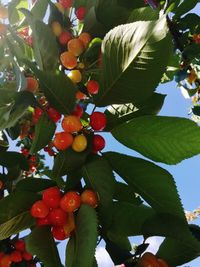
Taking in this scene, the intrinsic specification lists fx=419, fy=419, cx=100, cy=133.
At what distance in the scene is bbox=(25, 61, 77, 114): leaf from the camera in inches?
53.9

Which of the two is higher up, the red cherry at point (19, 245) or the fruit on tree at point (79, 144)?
the fruit on tree at point (79, 144)

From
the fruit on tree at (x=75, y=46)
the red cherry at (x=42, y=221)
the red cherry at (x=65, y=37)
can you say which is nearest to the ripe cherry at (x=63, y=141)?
the red cherry at (x=42, y=221)

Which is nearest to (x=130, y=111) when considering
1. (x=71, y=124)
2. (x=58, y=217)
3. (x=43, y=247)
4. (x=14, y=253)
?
(x=71, y=124)

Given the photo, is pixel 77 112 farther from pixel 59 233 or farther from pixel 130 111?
pixel 59 233

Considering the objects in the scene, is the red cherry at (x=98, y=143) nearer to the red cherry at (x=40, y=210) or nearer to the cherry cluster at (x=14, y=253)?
the red cherry at (x=40, y=210)

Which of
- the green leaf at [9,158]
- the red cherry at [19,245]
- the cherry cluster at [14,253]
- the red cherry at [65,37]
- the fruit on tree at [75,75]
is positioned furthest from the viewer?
the red cherry at [19,245]

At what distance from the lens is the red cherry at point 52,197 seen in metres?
1.45

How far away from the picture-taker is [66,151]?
1.50 m

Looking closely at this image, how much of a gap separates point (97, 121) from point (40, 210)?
0.38 meters

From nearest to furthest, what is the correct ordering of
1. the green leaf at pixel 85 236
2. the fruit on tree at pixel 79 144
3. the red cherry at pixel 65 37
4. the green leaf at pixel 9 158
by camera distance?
the green leaf at pixel 85 236, the fruit on tree at pixel 79 144, the red cherry at pixel 65 37, the green leaf at pixel 9 158

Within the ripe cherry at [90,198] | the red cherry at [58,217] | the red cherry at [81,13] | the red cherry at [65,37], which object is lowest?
the red cherry at [58,217]

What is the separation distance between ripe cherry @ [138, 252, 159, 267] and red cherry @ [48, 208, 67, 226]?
1.09 ft

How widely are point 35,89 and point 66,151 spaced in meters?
0.33

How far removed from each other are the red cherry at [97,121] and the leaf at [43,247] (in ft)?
1.36
